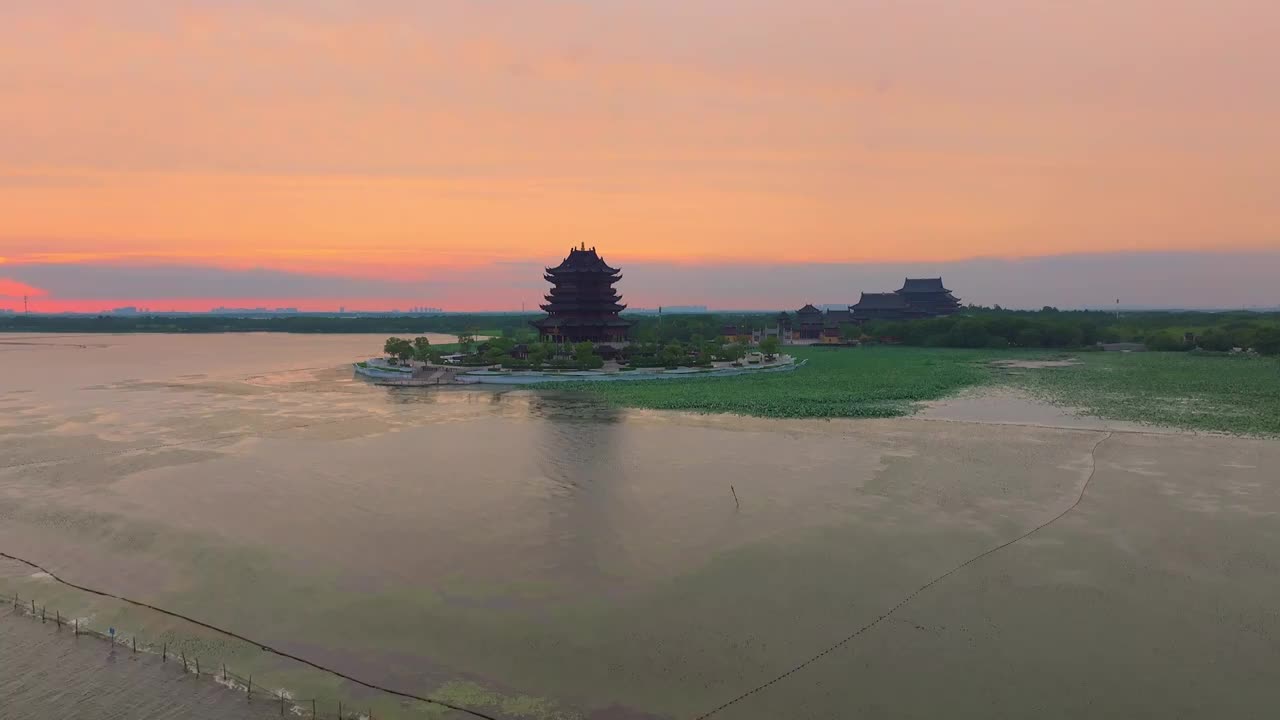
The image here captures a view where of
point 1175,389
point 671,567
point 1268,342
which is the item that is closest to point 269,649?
point 671,567

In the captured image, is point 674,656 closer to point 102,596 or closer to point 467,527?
point 467,527

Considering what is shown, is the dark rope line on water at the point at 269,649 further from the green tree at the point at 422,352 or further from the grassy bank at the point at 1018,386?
the green tree at the point at 422,352

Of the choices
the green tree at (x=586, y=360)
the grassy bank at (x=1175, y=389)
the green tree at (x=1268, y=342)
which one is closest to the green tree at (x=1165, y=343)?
the green tree at (x=1268, y=342)

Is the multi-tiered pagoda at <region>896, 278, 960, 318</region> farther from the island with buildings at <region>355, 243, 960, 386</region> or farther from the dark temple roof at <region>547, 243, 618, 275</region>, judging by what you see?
the dark temple roof at <region>547, 243, 618, 275</region>

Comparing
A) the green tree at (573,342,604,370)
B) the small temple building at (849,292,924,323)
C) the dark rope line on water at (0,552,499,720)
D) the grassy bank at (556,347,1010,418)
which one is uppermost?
the small temple building at (849,292,924,323)

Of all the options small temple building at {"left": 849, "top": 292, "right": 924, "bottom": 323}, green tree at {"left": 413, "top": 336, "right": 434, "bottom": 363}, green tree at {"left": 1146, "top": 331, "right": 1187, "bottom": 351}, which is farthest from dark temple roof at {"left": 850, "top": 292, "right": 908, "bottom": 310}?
green tree at {"left": 413, "top": 336, "right": 434, "bottom": 363}

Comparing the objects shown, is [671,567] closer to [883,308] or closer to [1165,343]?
[1165,343]

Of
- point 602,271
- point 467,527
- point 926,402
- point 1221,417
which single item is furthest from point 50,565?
point 602,271
